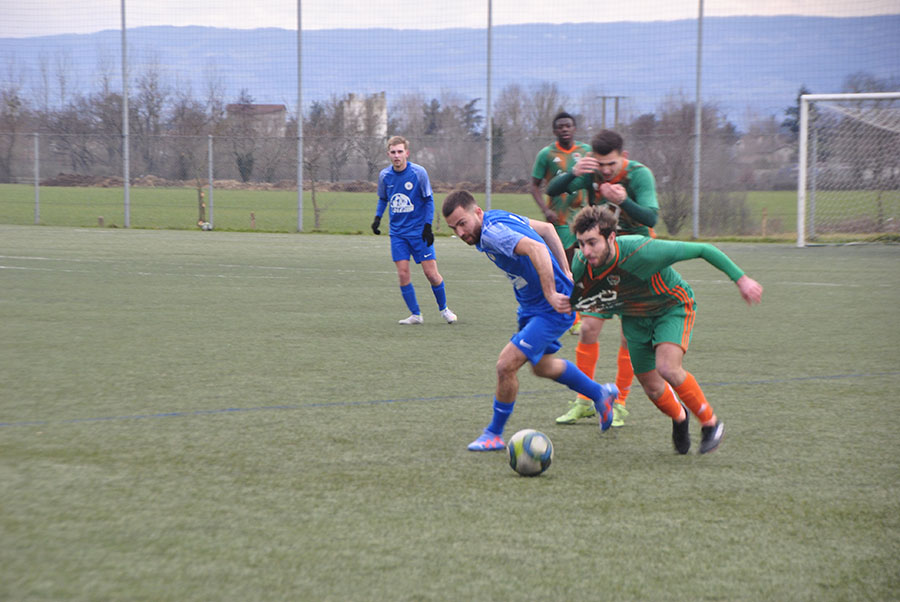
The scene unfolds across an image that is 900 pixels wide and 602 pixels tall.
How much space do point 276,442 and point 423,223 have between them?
522 cm

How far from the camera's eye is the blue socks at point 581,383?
4.86 m

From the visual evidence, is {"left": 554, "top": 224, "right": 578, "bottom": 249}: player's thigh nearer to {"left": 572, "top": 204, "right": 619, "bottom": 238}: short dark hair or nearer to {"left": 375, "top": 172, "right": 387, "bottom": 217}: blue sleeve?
{"left": 375, "top": 172, "right": 387, "bottom": 217}: blue sleeve

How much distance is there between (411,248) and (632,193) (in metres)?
4.43

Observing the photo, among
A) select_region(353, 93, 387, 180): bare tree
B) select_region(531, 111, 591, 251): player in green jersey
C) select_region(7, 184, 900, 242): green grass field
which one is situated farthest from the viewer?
select_region(353, 93, 387, 180): bare tree

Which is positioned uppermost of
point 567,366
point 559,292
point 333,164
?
point 333,164

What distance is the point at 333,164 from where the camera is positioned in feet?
85.0

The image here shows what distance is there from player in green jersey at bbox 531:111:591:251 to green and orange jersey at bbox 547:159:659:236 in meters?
2.23

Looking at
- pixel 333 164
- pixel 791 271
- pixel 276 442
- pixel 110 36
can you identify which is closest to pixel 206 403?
pixel 276 442

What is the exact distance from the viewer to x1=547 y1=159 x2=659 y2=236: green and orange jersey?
5426mm

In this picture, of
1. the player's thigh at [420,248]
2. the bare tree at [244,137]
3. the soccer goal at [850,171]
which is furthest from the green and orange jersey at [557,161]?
the bare tree at [244,137]

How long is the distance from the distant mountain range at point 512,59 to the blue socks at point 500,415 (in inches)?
809

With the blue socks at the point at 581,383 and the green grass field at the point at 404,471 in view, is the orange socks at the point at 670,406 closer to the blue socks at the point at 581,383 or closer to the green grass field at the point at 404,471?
the green grass field at the point at 404,471

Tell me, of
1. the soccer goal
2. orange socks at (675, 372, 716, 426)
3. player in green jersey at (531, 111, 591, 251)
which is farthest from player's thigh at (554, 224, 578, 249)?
the soccer goal

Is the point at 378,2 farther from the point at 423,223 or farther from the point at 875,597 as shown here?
the point at 875,597
